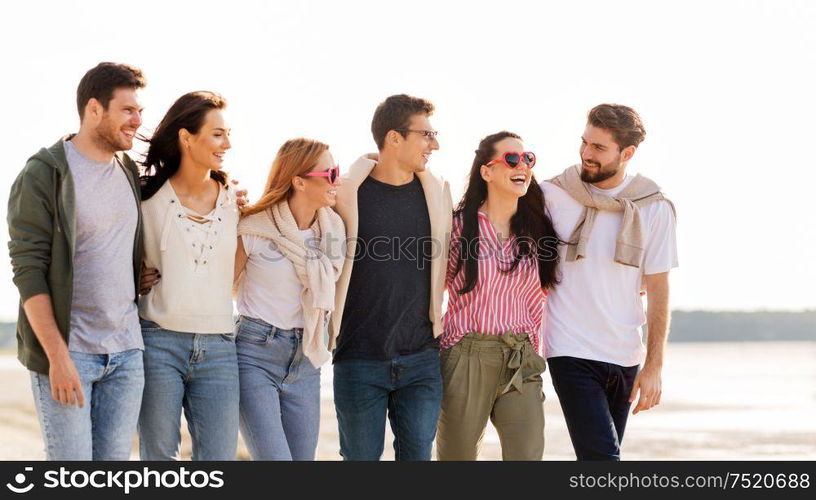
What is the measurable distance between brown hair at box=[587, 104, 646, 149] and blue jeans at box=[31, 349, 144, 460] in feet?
10.3

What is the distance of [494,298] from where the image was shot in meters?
6.27

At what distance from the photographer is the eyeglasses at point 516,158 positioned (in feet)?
20.8

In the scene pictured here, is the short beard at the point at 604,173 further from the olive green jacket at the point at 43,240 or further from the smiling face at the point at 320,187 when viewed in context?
the olive green jacket at the point at 43,240

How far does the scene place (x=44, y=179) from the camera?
514 centimetres

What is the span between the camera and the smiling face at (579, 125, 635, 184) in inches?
256

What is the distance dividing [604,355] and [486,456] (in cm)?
766

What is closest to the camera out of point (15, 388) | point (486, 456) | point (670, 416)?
Answer: point (486, 456)

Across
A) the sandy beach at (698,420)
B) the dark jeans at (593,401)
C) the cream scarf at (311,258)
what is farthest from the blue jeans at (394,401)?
the sandy beach at (698,420)

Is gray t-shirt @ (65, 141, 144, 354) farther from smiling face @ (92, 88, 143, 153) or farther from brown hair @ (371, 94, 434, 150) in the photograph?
brown hair @ (371, 94, 434, 150)

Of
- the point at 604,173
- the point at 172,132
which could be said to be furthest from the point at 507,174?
the point at 172,132

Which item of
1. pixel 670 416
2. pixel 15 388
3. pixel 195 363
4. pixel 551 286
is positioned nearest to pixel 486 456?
pixel 670 416

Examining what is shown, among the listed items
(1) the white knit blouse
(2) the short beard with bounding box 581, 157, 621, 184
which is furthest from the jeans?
(2) the short beard with bounding box 581, 157, 621, 184

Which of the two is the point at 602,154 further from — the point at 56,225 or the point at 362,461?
the point at 56,225

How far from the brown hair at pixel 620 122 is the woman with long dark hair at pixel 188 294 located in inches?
92.1
